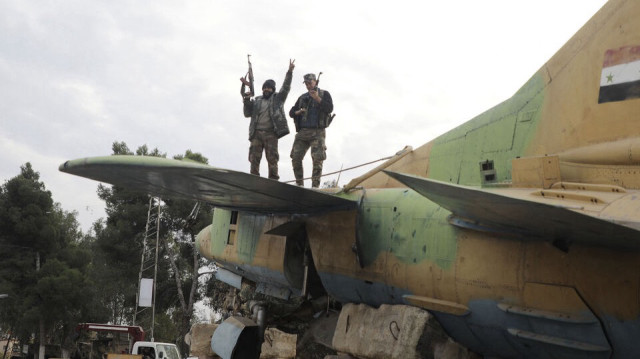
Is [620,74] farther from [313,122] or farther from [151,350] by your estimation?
[151,350]

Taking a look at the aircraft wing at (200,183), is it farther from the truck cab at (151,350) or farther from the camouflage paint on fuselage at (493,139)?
the truck cab at (151,350)

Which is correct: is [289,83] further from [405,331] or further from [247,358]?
[405,331]

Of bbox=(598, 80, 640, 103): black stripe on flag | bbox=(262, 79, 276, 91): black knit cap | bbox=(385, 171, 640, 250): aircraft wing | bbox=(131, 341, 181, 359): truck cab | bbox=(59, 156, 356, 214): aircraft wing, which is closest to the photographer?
bbox=(385, 171, 640, 250): aircraft wing

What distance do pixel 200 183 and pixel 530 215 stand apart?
3301 millimetres

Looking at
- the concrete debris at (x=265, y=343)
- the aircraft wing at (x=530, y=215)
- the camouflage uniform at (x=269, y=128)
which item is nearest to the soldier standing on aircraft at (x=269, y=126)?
the camouflage uniform at (x=269, y=128)

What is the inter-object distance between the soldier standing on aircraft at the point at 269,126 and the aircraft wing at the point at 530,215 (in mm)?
5234

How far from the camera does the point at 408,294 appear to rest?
19.0 feet

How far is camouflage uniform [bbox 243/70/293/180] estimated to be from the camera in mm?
9500

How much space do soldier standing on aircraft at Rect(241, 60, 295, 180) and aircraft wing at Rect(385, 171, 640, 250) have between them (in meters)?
5.23

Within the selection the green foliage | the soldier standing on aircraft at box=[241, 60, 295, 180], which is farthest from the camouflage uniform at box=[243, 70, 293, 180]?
A: the green foliage

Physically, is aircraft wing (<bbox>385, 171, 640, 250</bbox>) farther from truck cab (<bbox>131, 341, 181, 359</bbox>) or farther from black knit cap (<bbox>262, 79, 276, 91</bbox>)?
truck cab (<bbox>131, 341, 181, 359</bbox>)

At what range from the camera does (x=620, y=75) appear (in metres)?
4.74

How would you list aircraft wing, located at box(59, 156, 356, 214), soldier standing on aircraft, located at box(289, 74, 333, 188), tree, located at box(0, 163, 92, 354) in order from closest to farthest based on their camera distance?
aircraft wing, located at box(59, 156, 356, 214)
soldier standing on aircraft, located at box(289, 74, 333, 188)
tree, located at box(0, 163, 92, 354)

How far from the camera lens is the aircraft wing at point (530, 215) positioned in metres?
3.45
